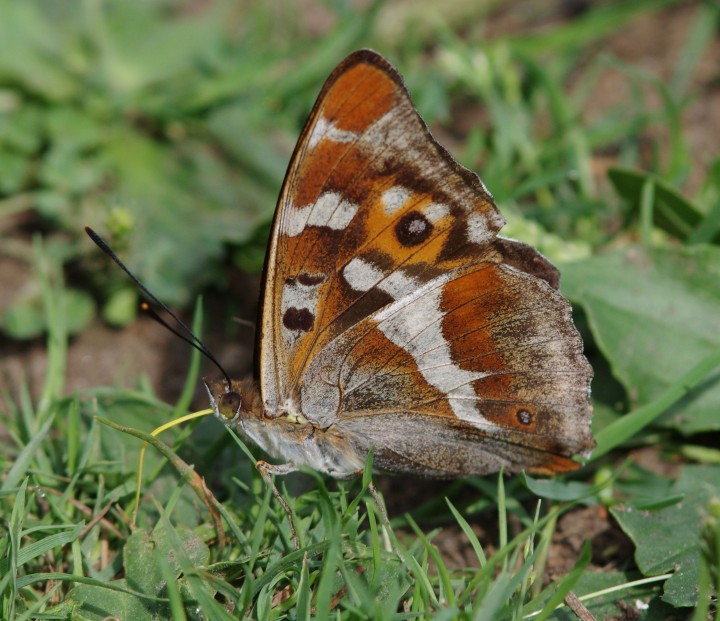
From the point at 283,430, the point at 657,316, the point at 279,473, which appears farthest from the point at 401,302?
the point at 657,316

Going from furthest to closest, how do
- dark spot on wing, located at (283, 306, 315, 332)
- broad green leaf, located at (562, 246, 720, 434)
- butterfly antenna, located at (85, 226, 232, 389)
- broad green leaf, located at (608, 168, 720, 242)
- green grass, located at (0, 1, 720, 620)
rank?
broad green leaf, located at (608, 168, 720, 242) → broad green leaf, located at (562, 246, 720, 434) → dark spot on wing, located at (283, 306, 315, 332) → butterfly antenna, located at (85, 226, 232, 389) → green grass, located at (0, 1, 720, 620)

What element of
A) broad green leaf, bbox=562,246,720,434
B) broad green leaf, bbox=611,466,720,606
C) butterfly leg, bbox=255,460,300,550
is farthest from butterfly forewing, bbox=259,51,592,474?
broad green leaf, bbox=562,246,720,434

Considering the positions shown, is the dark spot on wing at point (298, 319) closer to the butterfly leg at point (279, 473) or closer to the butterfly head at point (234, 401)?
the butterfly head at point (234, 401)

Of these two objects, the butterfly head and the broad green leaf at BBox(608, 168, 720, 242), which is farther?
the broad green leaf at BBox(608, 168, 720, 242)

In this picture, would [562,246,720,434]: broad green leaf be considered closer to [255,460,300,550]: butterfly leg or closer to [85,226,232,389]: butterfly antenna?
[255,460,300,550]: butterfly leg

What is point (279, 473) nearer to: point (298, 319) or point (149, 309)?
point (298, 319)

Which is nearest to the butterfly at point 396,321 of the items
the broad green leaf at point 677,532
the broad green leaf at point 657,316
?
the broad green leaf at point 677,532

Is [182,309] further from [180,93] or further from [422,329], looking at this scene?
[422,329]

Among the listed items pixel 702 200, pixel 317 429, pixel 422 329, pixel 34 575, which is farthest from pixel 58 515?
pixel 702 200
